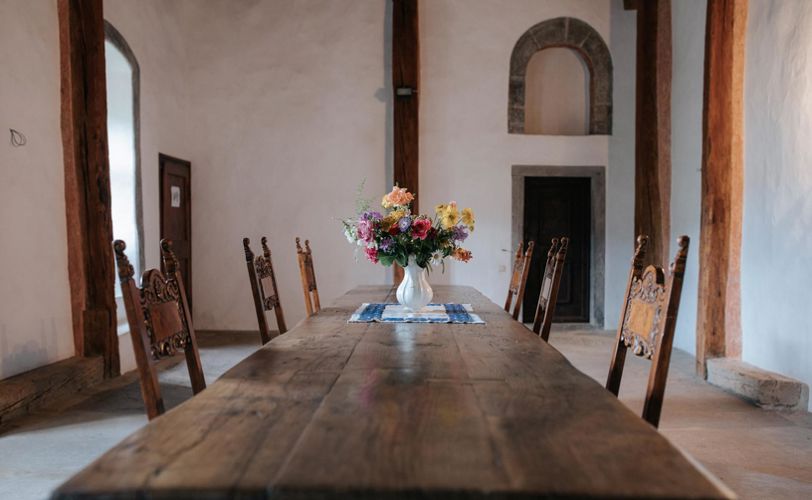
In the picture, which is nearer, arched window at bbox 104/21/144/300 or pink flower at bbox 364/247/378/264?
pink flower at bbox 364/247/378/264

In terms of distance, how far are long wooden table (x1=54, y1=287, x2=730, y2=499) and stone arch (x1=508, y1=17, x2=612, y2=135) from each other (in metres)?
5.51

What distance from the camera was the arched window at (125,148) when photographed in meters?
5.36

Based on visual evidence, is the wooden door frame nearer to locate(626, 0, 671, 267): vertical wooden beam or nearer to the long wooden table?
locate(626, 0, 671, 267): vertical wooden beam

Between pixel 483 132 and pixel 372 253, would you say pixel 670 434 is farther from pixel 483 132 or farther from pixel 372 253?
pixel 483 132

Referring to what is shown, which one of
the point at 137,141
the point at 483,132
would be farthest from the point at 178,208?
the point at 483,132

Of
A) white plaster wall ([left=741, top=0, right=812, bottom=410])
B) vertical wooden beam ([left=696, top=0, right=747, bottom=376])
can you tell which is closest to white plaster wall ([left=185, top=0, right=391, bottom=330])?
vertical wooden beam ([left=696, top=0, right=747, bottom=376])

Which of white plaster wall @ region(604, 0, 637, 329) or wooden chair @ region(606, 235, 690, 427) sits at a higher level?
white plaster wall @ region(604, 0, 637, 329)

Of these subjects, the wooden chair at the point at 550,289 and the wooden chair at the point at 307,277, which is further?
the wooden chair at the point at 307,277

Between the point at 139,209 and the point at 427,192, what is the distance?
117 inches

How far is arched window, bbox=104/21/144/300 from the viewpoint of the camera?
5363mm

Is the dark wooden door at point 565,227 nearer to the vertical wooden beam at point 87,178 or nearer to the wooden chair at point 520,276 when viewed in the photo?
the wooden chair at point 520,276

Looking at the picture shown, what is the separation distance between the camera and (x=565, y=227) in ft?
23.1

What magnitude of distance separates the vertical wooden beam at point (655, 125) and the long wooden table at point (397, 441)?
4.89 m

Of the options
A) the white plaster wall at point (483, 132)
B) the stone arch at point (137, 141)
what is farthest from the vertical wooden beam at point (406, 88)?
the stone arch at point (137, 141)
